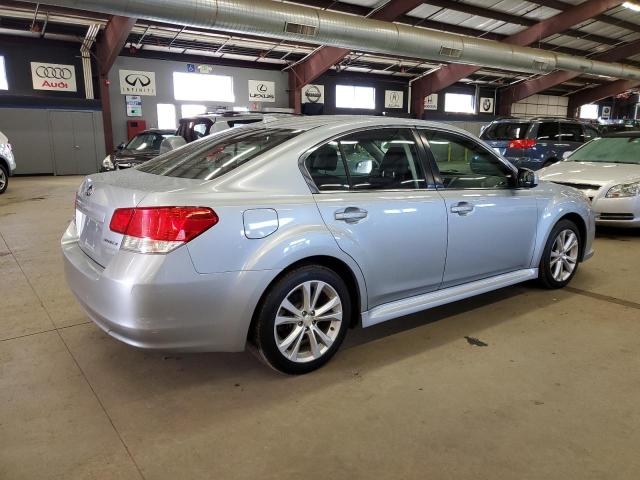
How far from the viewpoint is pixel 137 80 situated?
17234 mm

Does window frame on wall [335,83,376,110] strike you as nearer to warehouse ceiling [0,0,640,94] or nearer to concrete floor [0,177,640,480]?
warehouse ceiling [0,0,640,94]

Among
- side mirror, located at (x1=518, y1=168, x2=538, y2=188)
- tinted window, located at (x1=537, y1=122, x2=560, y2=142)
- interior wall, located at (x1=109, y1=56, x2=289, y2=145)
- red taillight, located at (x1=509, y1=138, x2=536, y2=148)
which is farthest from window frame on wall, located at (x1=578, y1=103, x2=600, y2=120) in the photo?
side mirror, located at (x1=518, y1=168, x2=538, y2=188)

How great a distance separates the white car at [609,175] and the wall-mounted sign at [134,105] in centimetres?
1475

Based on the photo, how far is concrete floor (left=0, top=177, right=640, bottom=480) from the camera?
198cm

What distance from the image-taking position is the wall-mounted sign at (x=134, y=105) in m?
17.2

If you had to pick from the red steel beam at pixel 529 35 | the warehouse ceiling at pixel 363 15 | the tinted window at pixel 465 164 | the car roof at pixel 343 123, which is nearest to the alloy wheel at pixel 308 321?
the car roof at pixel 343 123

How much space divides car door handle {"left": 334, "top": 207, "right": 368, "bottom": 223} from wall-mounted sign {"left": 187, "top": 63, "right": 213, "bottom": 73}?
17223 millimetres

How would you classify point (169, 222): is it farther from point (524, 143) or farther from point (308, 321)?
point (524, 143)

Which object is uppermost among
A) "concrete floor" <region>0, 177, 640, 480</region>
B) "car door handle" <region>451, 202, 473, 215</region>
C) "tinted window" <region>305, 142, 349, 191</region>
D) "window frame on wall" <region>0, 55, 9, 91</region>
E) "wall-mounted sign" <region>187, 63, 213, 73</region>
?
"wall-mounted sign" <region>187, 63, 213, 73</region>

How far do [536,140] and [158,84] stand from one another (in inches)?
521

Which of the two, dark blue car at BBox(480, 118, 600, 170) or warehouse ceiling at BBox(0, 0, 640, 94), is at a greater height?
warehouse ceiling at BBox(0, 0, 640, 94)

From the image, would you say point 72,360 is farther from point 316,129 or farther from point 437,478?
point 437,478

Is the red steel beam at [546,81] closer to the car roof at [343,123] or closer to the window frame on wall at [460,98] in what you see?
the window frame on wall at [460,98]

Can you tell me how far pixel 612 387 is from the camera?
2578 mm
